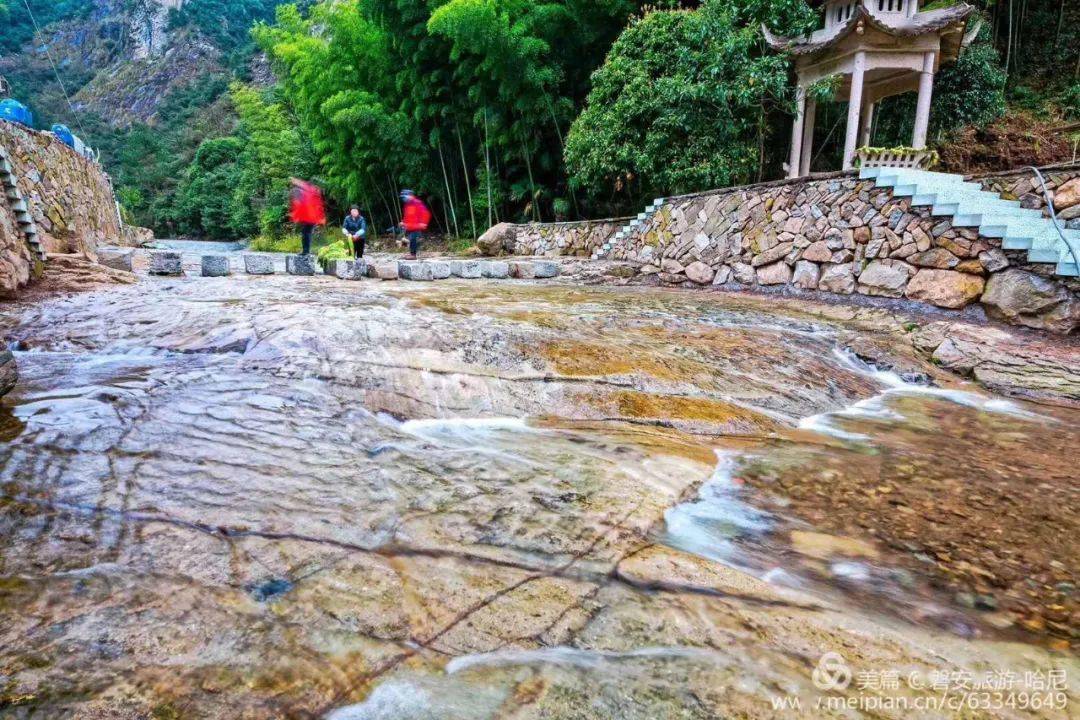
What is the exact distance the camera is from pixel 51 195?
9836 millimetres

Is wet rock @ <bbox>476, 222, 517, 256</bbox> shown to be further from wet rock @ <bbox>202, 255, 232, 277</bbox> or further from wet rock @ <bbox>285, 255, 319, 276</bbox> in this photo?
wet rock @ <bbox>202, 255, 232, 277</bbox>

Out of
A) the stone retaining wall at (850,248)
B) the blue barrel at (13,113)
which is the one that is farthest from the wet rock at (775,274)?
the blue barrel at (13,113)

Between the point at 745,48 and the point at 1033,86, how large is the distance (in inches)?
379

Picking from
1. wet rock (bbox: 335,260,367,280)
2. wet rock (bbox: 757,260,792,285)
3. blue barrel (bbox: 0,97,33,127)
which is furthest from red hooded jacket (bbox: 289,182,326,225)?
wet rock (bbox: 757,260,792,285)

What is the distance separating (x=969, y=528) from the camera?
7.06 ft

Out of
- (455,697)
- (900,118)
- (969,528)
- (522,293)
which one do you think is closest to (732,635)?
(455,697)

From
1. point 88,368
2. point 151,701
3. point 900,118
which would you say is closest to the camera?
point 151,701

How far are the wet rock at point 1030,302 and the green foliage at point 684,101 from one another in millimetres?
4755

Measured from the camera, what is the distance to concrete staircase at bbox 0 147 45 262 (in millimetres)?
6191

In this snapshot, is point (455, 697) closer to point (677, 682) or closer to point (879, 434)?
point (677, 682)

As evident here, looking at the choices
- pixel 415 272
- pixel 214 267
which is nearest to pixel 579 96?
pixel 415 272

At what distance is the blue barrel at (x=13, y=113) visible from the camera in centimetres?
923

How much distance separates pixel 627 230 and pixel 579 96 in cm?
527

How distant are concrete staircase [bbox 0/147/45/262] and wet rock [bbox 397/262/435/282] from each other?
14.3 ft
